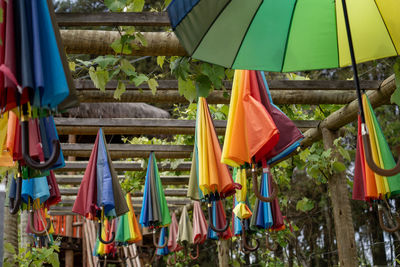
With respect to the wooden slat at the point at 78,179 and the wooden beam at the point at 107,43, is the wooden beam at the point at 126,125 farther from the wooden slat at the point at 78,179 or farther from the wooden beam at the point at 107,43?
the wooden slat at the point at 78,179

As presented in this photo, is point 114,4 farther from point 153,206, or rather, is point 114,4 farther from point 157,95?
point 153,206

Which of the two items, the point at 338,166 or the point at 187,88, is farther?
the point at 338,166

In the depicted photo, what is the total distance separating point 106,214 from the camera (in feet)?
14.6

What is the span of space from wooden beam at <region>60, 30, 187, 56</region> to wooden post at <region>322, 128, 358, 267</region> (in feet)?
8.19

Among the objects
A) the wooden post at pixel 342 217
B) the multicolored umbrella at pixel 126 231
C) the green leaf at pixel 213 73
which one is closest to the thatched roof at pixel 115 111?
the multicolored umbrella at pixel 126 231

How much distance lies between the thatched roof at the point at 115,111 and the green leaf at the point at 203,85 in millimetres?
6462

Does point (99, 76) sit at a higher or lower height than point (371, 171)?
higher

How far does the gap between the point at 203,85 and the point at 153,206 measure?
8.06ft

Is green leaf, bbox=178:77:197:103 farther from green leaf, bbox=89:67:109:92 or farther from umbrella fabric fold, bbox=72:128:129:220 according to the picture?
umbrella fabric fold, bbox=72:128:129:220

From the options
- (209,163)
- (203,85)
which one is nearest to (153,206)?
(209,163)

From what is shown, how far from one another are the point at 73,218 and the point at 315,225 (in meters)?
5.26

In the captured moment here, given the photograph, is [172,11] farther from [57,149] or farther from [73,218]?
[73,218]

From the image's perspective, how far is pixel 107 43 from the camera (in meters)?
3.33

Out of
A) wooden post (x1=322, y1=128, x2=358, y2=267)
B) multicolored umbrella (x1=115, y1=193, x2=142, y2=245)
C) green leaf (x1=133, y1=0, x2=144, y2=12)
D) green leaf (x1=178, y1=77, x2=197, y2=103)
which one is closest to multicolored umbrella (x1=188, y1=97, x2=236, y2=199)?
green leaf (x1=178, y1=77, x2=197, y2=103)
